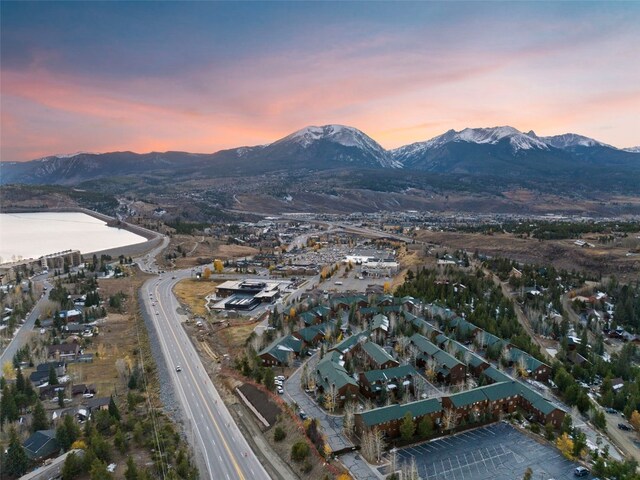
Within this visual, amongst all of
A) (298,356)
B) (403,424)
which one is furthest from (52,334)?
(403,424)

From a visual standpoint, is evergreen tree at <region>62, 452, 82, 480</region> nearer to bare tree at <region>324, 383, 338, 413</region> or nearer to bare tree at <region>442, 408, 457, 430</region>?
bare tree at <region>324, 383, 338, 413</region>

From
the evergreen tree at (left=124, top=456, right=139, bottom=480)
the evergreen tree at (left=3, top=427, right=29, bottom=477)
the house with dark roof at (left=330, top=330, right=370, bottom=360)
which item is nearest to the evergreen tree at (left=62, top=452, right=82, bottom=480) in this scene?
the evergreen tree at (left=3, top=427, right=29, bottom=477)

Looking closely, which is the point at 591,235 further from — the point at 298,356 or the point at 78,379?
the point at 78,379

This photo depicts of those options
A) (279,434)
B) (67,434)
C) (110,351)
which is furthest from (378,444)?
(110,351)

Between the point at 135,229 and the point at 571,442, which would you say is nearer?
the point at 571,442

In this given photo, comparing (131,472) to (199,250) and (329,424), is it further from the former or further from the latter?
(199,250)

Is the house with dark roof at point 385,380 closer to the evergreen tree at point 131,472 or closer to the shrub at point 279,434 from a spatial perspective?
the shrub at point 279,434

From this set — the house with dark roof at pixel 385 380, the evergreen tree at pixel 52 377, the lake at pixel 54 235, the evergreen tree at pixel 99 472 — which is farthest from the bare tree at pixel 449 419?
the lake at pixel 54 235
